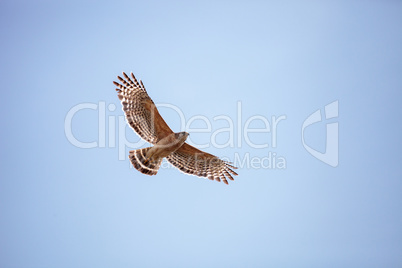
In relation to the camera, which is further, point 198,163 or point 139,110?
point 198,163

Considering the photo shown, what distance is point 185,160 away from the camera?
1160 centimetres

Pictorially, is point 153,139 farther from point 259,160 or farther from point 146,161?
point 259,160

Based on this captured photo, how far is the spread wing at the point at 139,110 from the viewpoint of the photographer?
10.9 meters

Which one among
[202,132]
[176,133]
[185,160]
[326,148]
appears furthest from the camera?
[326,148]


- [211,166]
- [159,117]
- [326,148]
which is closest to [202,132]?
[211,166]

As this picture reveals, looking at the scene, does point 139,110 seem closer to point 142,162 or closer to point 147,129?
point 147,129

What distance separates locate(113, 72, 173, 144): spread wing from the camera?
10.9 meters

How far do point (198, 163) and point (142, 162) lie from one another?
1.62 metres

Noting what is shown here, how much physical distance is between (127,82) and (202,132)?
106 inches

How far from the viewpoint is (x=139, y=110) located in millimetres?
10945

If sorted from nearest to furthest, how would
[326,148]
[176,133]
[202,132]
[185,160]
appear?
[176,133] < [185,160] < [202,132] < [326,148]

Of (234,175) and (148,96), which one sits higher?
(148,96)

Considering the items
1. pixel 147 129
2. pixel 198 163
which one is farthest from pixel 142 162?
pixel 198 163

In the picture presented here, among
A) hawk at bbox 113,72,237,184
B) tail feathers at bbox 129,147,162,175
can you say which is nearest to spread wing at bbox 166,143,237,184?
hawk at bbox 113,72,237,184
